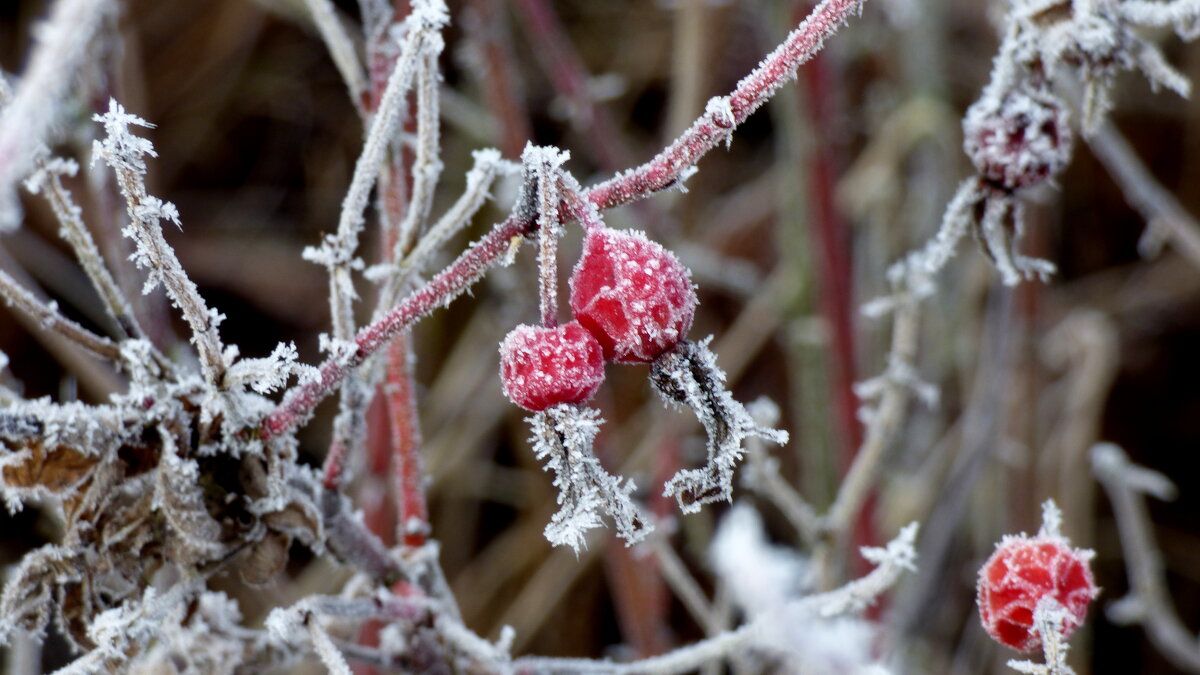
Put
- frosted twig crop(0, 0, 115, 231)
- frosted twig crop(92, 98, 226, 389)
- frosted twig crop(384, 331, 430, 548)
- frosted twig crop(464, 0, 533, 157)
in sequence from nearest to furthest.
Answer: frosted twig crop(0, 0, 115, 231), frosted twig crop(92, 98, 226, 389), frosted twig crop(384, 331, 430, 548), frosted twig crop(464, 0, 533, 157)

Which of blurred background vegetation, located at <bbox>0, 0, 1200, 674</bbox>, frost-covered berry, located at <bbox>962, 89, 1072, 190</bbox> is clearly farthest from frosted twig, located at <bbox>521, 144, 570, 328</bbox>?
blurred background vegetation, located at <bbox>0, 0, 1200, 674</bbox>

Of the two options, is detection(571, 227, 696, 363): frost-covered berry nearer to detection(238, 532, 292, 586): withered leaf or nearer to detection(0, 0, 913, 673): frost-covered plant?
detection(0, 0, 913, 673): frost-covered plant

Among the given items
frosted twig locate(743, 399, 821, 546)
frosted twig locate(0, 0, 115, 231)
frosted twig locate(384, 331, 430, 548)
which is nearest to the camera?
frosted twig locate(0, 0, 115, 231)

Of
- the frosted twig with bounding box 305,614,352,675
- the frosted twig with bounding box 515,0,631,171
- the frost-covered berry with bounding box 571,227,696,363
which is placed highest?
the frosted twig with bounding box 515,0,631,171

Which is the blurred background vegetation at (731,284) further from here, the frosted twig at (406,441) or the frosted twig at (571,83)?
the frosted twig at (406,441)

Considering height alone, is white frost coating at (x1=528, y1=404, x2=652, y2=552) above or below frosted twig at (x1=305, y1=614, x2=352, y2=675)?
above

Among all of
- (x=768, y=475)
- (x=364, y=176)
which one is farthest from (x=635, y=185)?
(x=768, y=475)

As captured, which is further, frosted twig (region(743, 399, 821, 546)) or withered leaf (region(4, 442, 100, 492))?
frosted twig (region(743, 399, 821, 546))
